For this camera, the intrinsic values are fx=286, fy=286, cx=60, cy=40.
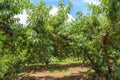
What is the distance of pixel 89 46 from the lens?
31.5 ft

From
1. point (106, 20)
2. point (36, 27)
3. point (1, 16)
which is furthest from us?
point (106, 20)

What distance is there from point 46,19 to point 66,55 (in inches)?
71.0

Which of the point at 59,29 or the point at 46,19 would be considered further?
the point at 59,29

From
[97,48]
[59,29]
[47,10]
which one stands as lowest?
[97,48]

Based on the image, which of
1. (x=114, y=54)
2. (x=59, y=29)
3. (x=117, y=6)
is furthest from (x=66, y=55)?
(x=117, y=6)

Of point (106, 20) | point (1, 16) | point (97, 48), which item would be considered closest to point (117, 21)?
point (106, 20)

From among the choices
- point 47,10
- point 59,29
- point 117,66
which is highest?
point 47,10

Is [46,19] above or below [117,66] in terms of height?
above

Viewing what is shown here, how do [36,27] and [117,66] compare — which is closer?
[36,27]

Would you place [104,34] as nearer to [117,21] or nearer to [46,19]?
[117,21]

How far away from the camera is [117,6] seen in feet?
31.1

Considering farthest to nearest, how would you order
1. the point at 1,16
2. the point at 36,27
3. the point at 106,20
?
the point at 106,20, the point at 36,27, the point at 1,16

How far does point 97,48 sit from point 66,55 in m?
1.14

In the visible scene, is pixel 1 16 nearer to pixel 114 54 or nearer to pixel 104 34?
pixel 104 34
